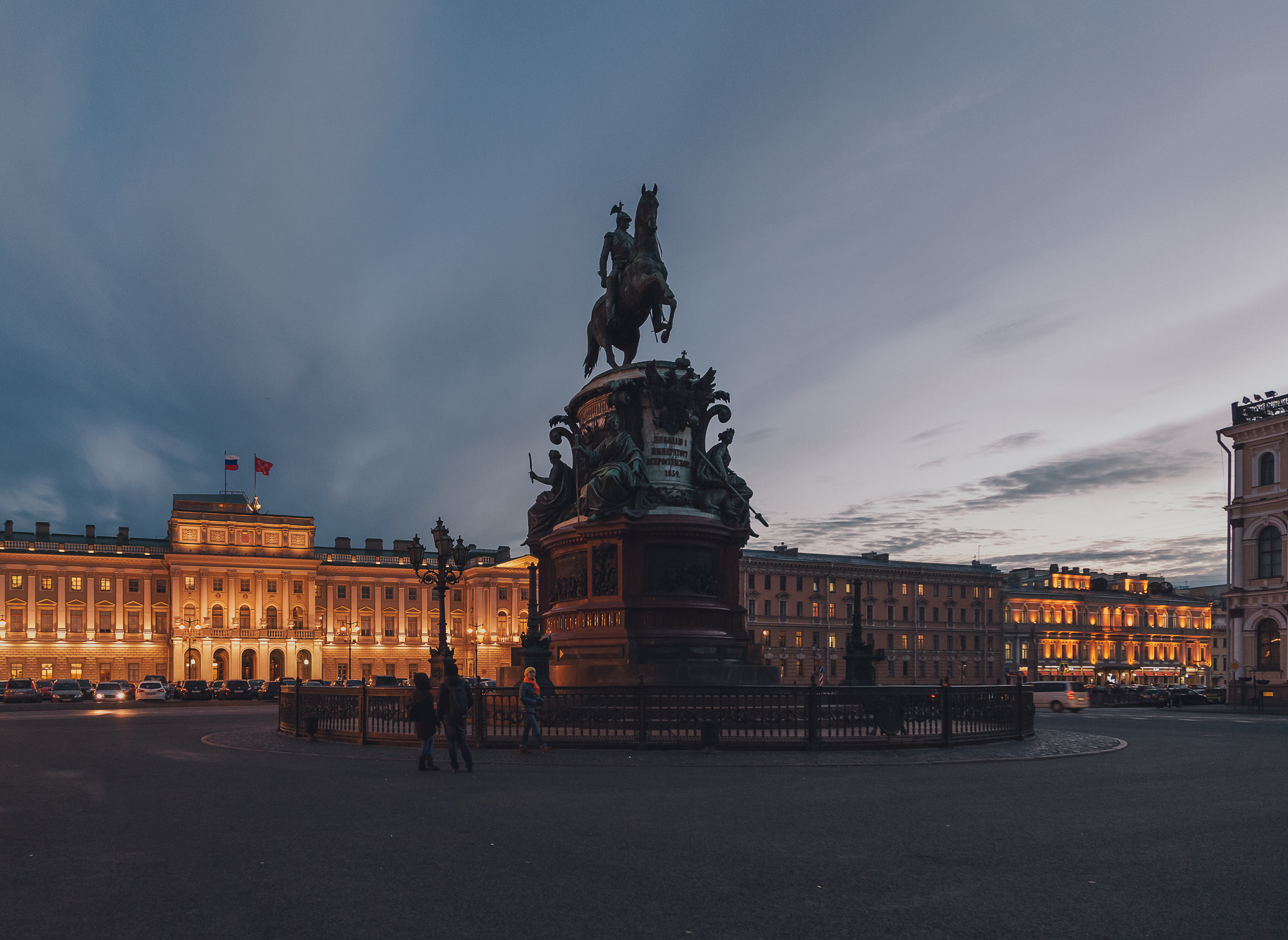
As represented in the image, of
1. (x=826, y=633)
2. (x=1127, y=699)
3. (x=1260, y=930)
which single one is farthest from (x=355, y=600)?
(x=1260, y=930)

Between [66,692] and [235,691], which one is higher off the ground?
[66,692]

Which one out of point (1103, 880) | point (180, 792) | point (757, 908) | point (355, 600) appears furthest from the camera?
point (355, 600)

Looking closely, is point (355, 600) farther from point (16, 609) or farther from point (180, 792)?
point (180, 792)

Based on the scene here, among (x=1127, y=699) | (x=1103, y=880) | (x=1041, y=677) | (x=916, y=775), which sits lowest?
(x=1041, y=677)

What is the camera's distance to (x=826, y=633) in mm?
104500

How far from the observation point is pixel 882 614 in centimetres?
10800

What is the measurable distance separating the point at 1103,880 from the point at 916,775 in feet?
23.9

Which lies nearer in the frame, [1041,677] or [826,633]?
[826,633]

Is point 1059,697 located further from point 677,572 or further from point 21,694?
point 21,694

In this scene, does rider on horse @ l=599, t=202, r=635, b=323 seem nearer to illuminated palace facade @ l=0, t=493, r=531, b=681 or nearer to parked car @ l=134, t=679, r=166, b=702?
parked car @ l=134, t=679, r=166, b=702

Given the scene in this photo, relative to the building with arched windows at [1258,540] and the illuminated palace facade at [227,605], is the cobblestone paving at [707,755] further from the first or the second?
the illuminated palace facade at [227,605]

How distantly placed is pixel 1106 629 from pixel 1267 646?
78.1 m

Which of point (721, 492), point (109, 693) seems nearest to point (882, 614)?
point (109, 693)

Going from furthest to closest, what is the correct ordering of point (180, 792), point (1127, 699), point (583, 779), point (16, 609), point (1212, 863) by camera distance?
point (16, 609)
point (1127, 699)
point (583, 779)
point (180, 792)
point (1212, 863)
